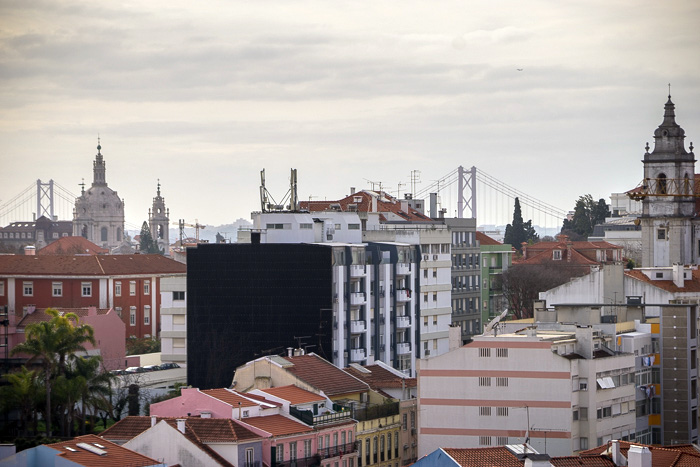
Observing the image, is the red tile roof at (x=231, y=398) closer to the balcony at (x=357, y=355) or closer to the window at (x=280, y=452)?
the window at (x=280, y=452)

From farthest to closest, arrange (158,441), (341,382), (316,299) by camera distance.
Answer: (316,299), (341,382), (158,441)

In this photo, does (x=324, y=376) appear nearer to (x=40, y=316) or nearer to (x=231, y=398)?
(x=231, y=398)

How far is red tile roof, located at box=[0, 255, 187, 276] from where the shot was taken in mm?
119250

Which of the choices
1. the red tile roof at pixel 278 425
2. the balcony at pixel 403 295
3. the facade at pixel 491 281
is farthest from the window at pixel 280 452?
the facade at pixel 491 281

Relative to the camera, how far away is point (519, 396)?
218ft

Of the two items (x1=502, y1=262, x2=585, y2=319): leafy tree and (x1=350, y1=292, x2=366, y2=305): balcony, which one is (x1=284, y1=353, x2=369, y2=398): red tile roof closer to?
(x1=350, y1=292, x2=366, y2=305): balcony

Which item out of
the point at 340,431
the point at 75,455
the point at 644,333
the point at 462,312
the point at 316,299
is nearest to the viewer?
the point at 75,455

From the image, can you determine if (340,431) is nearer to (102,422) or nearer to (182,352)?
(102,422)

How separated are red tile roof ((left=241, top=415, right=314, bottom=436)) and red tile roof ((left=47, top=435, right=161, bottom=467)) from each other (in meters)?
6.05

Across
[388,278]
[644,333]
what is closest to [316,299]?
[388,278]

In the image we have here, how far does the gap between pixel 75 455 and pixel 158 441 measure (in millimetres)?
4108

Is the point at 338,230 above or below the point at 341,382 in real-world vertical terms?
above

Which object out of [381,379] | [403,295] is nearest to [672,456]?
[381,379]

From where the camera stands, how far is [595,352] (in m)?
69.2
